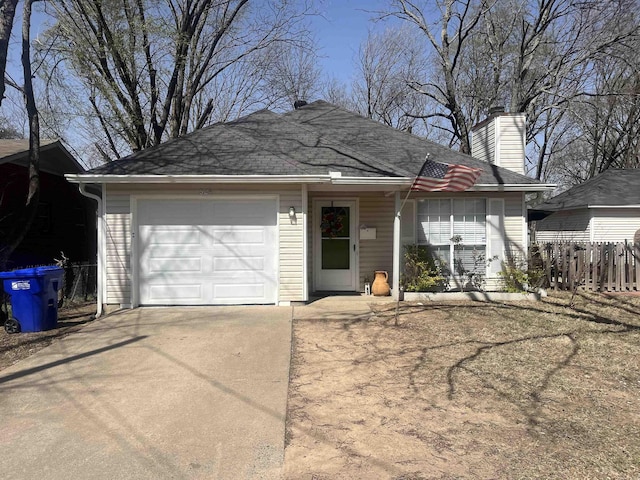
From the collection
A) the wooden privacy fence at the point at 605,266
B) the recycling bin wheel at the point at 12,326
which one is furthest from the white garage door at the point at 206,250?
the wooden privacy fence at the point at 605,266

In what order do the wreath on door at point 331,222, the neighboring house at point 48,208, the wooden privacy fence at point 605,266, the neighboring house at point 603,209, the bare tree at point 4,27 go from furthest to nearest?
1. the neighboring house at point 603,209
2. the neighboring house at point 48,208
3. the wooden privacy fence at point 605,266
4. the wreath on door at point 331,222
5. the bare tree at point 4,27

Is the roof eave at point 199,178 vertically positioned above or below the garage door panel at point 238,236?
above

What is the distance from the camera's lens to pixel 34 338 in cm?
676

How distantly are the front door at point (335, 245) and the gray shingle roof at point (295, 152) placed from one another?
51.3 inches

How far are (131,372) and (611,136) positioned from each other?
31889 millimetres

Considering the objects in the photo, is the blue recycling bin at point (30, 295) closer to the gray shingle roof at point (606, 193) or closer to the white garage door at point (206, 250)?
the white garage door at point (206, 250)

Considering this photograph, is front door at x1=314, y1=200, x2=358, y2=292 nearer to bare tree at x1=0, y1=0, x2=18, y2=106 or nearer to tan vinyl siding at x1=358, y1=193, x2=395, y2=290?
tan vinyl siding at x1=358, y1=193, x2=395, y2=290

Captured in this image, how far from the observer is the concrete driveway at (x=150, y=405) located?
3172 millimetres

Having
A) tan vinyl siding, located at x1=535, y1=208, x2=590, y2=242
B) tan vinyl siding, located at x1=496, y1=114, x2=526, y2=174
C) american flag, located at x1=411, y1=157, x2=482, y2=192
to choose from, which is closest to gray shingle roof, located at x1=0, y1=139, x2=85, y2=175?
american flag, located at x1=411, y1=157, x2=482, y2=192

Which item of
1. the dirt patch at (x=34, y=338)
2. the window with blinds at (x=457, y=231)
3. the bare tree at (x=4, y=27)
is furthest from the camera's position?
the window with blinds at (x=457, y=231)

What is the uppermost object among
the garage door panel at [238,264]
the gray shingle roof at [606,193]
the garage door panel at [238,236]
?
the gray shingle roof at [606,193]

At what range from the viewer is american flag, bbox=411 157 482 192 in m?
7.03

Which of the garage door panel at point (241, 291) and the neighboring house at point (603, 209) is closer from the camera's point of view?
the garage door panel at point (241, 291)

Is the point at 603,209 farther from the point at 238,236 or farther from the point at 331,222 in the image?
the point at 238,236
